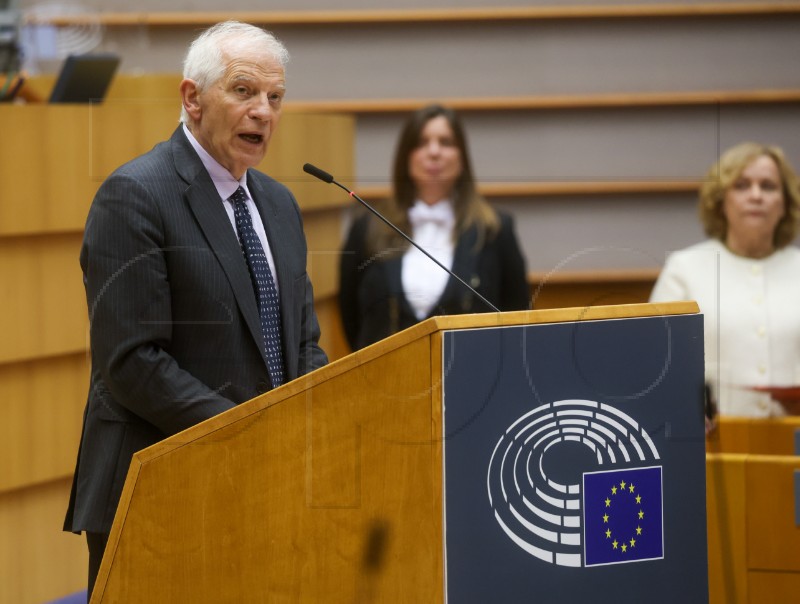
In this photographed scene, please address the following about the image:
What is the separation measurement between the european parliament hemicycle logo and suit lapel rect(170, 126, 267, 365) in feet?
1.44

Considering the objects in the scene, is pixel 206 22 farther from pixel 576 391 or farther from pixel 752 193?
pixel 576 391

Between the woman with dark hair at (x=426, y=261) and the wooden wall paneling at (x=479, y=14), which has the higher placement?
the wooden wall paneling at (x=479, y=14)

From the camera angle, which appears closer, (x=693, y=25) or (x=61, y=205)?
(x=61, y=205)

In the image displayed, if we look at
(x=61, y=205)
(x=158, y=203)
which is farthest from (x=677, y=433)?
(x=61, y=205)

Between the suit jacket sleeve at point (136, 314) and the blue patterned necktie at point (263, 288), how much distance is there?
12 centimetres

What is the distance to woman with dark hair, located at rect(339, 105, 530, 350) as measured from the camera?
6.02 ft

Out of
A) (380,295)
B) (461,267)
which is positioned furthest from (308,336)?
(461,267)

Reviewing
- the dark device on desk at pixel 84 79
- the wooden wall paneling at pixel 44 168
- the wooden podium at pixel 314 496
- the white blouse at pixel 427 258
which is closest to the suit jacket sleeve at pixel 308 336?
the white blouse at pixel 427 258

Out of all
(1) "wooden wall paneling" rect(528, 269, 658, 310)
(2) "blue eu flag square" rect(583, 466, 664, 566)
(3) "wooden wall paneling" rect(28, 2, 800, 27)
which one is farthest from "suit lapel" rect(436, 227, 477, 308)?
(3) "wooden wall paneling" rect(28, 2, 800, 27)

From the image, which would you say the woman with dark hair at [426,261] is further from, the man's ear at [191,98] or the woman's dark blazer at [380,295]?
the man's ear at [191,98]

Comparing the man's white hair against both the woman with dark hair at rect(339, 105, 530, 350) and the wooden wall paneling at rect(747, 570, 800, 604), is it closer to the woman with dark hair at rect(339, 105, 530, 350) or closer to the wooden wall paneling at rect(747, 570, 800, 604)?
the woman with dark hair at rect(339, 105, 530, 350)

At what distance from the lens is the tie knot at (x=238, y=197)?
68.3 inches

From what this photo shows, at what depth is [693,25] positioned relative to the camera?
452 centimetres

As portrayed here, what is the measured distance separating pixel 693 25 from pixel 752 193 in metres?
2.10
